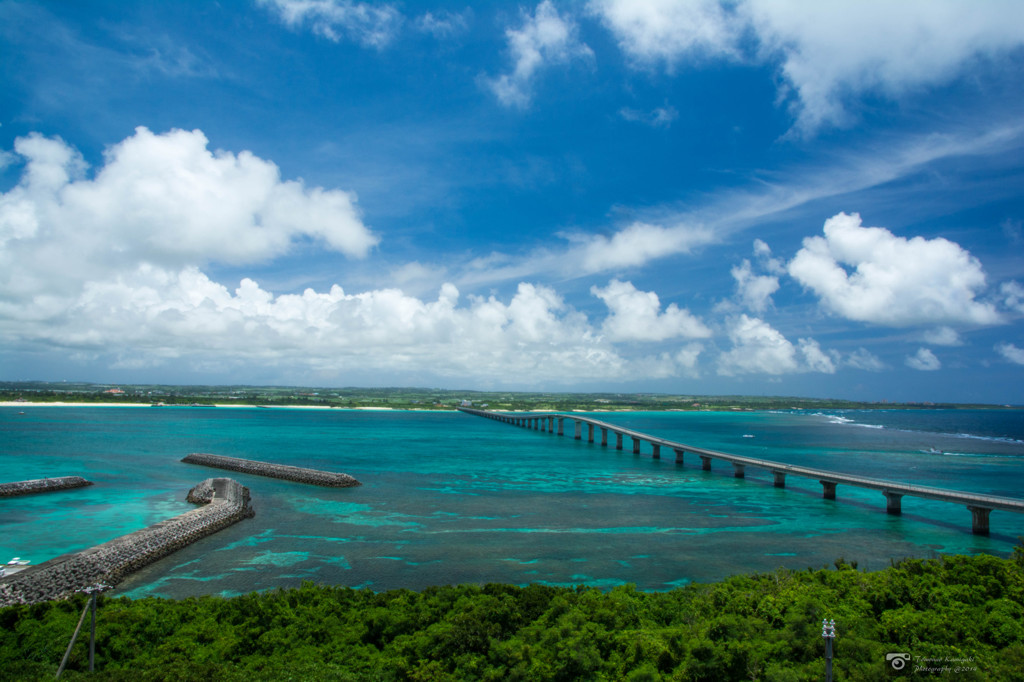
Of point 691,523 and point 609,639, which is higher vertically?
point 609,639

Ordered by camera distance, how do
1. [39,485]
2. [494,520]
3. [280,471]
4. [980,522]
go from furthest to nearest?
[280,471], [39,485], [494,520], [980,522]

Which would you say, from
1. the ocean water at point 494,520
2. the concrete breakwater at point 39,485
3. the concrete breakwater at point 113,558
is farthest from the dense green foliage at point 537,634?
the concrete breakwater at point 39,485

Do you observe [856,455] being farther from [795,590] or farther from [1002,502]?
[795,590]

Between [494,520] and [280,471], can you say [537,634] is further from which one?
[280,471]

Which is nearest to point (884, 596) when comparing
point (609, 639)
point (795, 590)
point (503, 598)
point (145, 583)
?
point (795, 590)

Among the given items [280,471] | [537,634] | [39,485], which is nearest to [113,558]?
[537,634]

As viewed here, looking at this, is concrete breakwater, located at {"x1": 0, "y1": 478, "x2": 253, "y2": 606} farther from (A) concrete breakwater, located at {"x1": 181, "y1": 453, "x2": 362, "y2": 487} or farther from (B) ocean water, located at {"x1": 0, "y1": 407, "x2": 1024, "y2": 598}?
(A) concrete breakwater, located at {"x1": 181, "y1": 453, "x2": 362, "y2": 487}

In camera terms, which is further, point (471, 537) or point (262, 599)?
point (471, 537)
